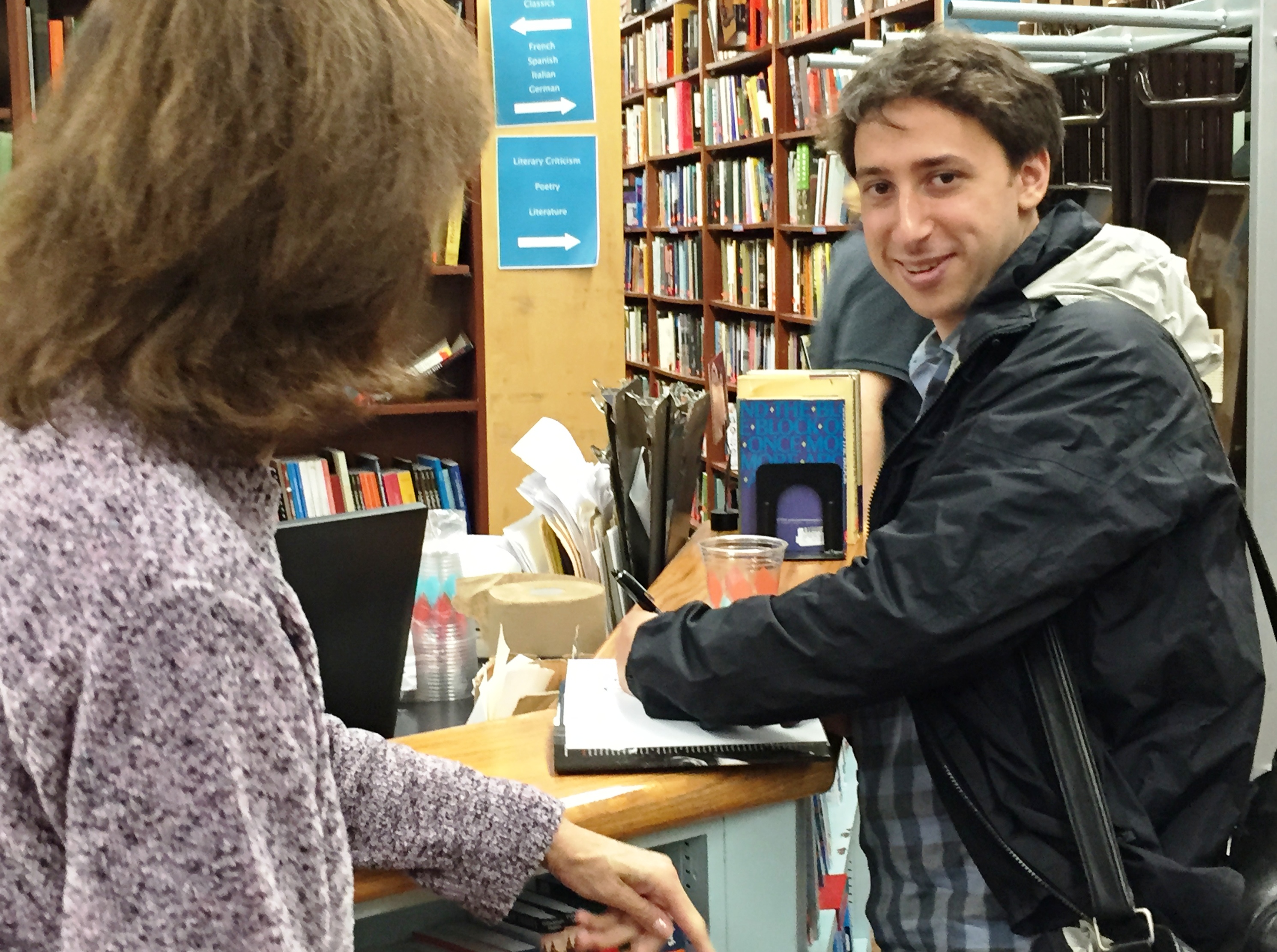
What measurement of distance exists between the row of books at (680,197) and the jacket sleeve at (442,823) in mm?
5464

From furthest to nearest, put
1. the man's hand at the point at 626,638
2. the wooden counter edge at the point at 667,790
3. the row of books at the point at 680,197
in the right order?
the row of books at the point at 680,197 → the man's hand at the point at 626,638 → the wooden counter edge at the point at 667,790

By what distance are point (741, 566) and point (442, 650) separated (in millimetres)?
395

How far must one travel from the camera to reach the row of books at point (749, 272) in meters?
5.50

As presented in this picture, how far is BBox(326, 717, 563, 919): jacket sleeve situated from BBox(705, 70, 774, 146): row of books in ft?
15.3

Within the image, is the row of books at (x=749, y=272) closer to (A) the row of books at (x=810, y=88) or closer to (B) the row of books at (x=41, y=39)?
(A) the row of books at (x=810, y=88)

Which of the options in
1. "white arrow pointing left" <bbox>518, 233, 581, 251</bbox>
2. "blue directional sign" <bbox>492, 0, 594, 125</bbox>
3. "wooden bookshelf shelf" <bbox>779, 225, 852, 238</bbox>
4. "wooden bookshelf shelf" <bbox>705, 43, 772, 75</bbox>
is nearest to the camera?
"blue directional sign" <bbox>492, 0, 594, 125</bbox>

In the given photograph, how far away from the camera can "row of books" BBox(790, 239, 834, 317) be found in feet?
16.4

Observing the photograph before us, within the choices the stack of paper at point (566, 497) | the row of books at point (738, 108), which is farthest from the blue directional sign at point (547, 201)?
the row of books at point (738, 108)

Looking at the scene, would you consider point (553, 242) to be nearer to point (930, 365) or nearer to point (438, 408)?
point (438, 408)

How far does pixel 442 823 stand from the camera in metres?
0.98

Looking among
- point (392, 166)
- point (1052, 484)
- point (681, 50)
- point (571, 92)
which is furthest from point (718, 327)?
point (392, 166)

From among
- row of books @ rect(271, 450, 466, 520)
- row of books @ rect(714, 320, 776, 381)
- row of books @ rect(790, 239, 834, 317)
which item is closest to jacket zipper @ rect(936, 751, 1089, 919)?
row of books @ rect(271, 450, 466, 520)

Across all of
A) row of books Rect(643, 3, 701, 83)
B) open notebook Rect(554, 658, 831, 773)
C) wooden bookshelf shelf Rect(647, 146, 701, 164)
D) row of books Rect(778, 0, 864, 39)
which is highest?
row of books Rect(643, 3, 701, 83)

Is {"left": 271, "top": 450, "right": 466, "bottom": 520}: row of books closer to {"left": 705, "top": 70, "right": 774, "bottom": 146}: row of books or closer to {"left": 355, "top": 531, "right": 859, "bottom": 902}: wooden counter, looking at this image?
{"left": 355, "top": 531, "right": 859, "bottom": 902}: wooden counter
